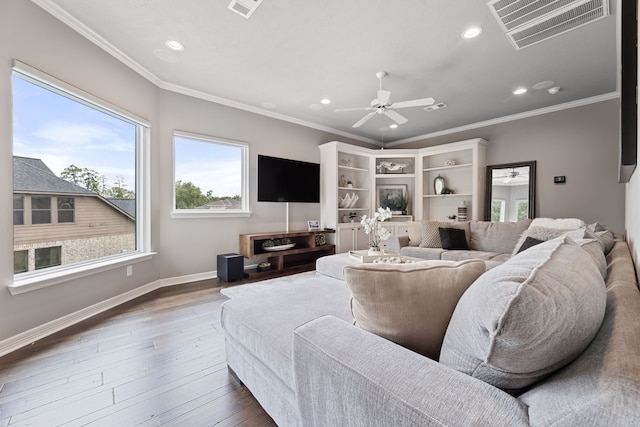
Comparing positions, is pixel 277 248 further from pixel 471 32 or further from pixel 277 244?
pixel 471 32

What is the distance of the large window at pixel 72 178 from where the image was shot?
2205mm

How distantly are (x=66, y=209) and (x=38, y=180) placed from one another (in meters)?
0.34

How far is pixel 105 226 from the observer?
9.76 feet

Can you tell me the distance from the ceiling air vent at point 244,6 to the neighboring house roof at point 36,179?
2137mm

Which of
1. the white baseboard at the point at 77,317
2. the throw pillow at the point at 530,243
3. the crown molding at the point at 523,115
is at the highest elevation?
the crown molding at the point at 523,115

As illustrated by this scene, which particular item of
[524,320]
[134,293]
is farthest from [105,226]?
[524,320]

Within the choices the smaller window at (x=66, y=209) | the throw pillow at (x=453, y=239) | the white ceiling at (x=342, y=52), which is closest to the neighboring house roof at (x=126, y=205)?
Result: the smaller window at (x=66, y=209)

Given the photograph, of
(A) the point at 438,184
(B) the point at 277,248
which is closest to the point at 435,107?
(A) the point at 438,184

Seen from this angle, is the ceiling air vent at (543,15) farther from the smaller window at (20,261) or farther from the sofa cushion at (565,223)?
the smaller window at (20,261)

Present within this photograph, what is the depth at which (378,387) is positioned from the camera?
0.63 meters

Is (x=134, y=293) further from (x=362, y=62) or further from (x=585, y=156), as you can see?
(x=585, y=156)

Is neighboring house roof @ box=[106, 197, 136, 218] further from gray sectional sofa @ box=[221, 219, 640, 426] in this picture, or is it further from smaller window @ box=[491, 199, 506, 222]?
smaller window @ box=[491, 199, 506, 222]

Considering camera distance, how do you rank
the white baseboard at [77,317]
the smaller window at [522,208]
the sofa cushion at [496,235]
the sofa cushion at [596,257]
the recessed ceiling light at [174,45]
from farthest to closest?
the smaller window at [522,208] → the sofa cushion at [496,235] → the recessed ceiling light at [174,45] → the white baseboard at [77,317] → the sofa cushion at [596,257]

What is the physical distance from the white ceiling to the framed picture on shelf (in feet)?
7.18
